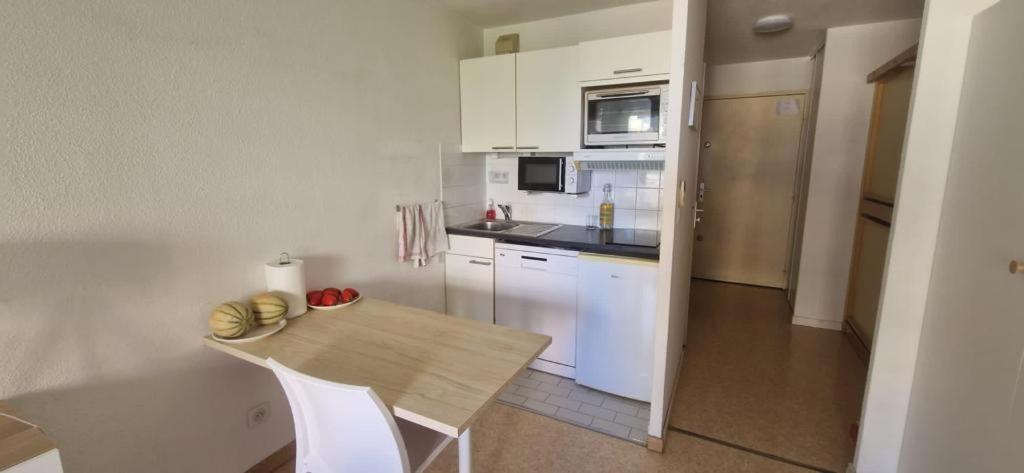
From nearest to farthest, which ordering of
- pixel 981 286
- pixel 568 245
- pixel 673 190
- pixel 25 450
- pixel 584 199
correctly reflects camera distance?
pixel 25 450
pixel 981 286
pixel 673 190
pixel 568 245
pixel 584 199

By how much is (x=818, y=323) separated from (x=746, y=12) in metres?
2.44

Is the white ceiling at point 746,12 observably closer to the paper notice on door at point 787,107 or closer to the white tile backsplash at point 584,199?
the paper notice on door at point 787,107

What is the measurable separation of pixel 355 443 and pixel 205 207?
1.06 metres

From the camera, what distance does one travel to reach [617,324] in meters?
2.41

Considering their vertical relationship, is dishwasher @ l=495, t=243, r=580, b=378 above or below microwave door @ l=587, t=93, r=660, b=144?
below

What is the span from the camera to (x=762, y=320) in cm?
367

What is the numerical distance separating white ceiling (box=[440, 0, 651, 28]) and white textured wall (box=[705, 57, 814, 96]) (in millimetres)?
2098

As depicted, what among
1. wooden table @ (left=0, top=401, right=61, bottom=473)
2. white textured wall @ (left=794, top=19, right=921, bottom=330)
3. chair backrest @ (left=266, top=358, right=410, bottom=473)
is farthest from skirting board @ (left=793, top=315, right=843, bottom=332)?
wooden table @ (left=0, top=401, right=61, bottom=473)

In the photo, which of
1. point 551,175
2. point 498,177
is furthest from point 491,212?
point 551,175

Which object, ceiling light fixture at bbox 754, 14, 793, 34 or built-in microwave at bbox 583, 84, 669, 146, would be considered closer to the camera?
built-in microwave at bbox 583, 84, 669, 146

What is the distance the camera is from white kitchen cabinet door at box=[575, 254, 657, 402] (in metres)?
2.31

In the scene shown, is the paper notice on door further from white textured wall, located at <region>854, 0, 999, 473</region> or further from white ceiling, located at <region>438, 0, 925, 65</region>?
white textured wall, located at <region>854, 0, 999, 473</region>

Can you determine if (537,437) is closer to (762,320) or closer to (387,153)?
(387,153)

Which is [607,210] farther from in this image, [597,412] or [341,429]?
[341,429]
